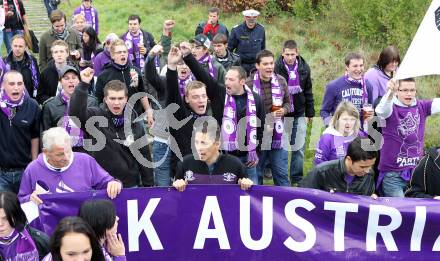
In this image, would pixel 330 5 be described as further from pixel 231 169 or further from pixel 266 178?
pixel 231 169

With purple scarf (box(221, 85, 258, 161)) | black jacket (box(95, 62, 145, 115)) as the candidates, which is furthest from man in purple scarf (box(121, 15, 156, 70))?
purple scarf (box(221, 85, 258, 161))

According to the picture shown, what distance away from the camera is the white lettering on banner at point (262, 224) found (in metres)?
6.11

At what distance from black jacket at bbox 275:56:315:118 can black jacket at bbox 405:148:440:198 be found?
134 inches

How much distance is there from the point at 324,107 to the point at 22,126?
3.78 metres

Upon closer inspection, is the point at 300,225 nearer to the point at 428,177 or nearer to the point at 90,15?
the point at 428,177

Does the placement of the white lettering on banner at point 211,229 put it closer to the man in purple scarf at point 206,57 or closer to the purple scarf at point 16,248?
the purple scarf at point 16,248

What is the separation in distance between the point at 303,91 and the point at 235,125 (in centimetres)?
210

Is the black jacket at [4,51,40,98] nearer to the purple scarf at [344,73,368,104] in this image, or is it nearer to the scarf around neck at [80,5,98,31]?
the purple scarf at [344,73,368,104]

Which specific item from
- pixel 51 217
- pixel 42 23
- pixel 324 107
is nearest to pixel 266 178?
pixel 324 107

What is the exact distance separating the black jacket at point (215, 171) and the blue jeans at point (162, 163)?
1.63 metres

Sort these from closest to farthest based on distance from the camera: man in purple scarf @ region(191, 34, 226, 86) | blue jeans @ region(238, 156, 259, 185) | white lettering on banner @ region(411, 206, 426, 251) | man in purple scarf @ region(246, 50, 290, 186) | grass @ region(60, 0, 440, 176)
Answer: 1. white lettering on banner @ region(411, 206, 426, 251)
2. blue jeans @ region(238, 156, 259, 185)
3. man in purple scarf @ region(246, 50, 290, 186)
4. man in purple scarf @ region(191, 34, 226, 86)
5. grass @ region(60, 0, 440, 176)

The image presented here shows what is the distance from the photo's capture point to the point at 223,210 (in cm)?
616

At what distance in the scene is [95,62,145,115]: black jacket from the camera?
27.6 ft

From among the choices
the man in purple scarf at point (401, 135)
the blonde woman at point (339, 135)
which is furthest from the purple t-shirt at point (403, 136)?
the blonde woman at point (339, 135)
